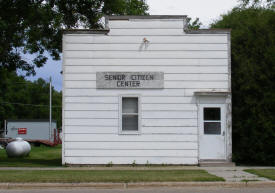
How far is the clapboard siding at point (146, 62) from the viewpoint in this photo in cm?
1627

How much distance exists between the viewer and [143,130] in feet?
53.0

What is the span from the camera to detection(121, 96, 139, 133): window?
16.3 meters

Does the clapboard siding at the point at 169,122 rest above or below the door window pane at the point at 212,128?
above

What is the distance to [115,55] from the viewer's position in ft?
53.6

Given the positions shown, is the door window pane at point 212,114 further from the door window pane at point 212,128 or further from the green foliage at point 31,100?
the green foliage at point 31,100

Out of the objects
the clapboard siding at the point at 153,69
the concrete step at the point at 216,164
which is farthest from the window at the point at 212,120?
the clapboard siding at the point at 153,69

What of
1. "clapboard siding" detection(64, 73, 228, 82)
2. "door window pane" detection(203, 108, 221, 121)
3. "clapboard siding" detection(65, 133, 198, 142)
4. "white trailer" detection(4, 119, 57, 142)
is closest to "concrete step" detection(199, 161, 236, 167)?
"clapboard siding" detection(65, 133, 198, 142)

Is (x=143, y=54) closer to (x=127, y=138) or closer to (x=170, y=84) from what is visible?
(x=170, y=84)

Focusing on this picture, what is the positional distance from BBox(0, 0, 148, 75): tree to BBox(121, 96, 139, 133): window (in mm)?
4837

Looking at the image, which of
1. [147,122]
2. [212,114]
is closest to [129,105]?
[147,122]

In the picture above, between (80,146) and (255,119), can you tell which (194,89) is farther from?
(80,146)

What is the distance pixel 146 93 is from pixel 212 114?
8.25ft

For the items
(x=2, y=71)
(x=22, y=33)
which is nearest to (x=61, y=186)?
(x=22, y=33)

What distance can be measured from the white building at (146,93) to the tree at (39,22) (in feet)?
9.08
